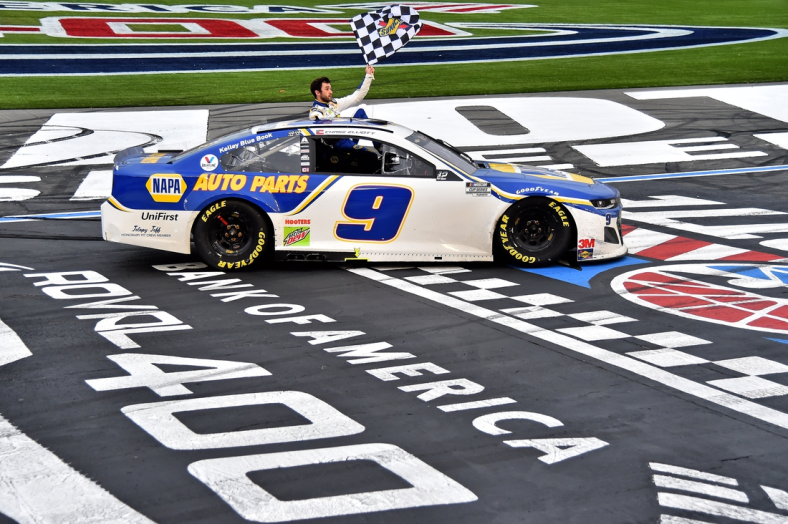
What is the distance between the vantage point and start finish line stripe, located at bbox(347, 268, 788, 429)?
17.9 feet

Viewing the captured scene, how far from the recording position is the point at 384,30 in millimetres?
10664

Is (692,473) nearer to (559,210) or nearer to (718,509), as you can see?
(718,509)

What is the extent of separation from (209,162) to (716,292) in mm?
4493

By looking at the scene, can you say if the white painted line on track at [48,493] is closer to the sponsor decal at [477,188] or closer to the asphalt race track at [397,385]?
the asphalt race track at [397,385]

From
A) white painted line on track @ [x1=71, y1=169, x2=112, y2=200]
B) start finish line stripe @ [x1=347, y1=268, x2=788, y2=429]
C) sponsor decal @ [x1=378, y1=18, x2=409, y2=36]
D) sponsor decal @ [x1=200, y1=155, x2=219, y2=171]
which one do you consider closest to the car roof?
sponsor decal @ [x1=200, y1=155, x2=219, y2=171]

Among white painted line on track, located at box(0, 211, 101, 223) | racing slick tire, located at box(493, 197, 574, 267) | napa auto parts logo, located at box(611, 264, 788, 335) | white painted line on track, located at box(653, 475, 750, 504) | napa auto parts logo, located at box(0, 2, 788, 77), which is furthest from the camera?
napa auto parts logo, located at box(0, 2, 788, 77)

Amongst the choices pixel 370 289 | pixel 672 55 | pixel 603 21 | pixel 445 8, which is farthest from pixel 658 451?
pixel 445 8

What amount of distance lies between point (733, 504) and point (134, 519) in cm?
269

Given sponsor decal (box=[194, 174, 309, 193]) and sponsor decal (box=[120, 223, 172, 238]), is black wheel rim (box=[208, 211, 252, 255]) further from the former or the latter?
sponsor decal (box=[120, 223, 172, 238])

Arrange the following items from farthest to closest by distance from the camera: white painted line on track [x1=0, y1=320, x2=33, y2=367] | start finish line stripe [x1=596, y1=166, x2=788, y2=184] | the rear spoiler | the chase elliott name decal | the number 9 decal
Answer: the chase elliott name decal, start finish line stripe [x1=596, y1=166, x2=788, y2=184], the rear spoiler, the number 9 decal, white painted line on track [x1=0, y1=320, x2=33, y2=367]

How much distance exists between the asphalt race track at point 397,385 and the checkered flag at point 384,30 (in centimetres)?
301

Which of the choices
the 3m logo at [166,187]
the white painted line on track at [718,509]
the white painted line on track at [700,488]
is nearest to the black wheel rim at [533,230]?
the 3m logo at [166,187]

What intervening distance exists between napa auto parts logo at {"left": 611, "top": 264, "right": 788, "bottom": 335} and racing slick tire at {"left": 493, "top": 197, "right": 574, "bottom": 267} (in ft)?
2.11

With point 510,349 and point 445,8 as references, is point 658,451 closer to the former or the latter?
point 510,349
